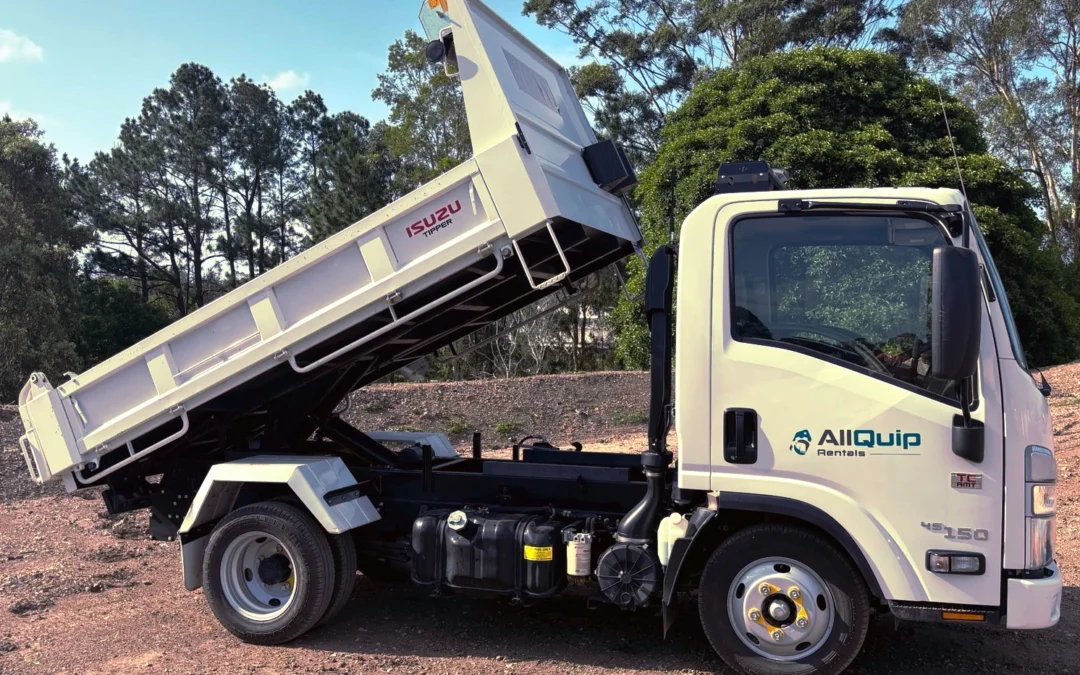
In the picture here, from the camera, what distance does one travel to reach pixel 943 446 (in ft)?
12.6

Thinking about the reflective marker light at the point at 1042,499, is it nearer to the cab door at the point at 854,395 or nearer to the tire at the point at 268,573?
the cab door at the point at 854,395

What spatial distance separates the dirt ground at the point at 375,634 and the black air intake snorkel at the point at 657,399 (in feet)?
2.69

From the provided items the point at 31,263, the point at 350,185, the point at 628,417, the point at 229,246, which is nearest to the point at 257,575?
the point at 628,417

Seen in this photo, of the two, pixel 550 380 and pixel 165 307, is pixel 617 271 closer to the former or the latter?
pixel 550 380

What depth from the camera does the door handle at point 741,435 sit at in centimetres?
414

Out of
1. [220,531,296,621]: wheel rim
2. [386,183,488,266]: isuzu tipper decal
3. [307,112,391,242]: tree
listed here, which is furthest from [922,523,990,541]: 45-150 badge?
[307,112,391,242]: tree

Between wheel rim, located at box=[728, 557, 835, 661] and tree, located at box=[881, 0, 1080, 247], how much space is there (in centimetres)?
2360

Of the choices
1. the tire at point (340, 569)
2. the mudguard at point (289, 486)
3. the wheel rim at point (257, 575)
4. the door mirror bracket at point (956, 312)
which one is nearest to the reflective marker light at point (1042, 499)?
the door mirror bracket at point (956, 312)

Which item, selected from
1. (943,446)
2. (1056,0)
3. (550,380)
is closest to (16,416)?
(550,380)

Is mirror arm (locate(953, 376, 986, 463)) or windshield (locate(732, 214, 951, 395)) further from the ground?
windshield (locate(732, 214, 951, 395))

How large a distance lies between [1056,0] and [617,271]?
999 inches

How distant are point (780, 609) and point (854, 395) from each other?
112cm

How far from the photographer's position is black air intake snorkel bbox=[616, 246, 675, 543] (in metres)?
4.58

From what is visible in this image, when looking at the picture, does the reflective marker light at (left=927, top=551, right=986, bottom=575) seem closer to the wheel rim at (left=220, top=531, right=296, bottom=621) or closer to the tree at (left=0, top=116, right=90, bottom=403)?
the wheel rim at (left=220, top=531, right=296, bottom=621)
